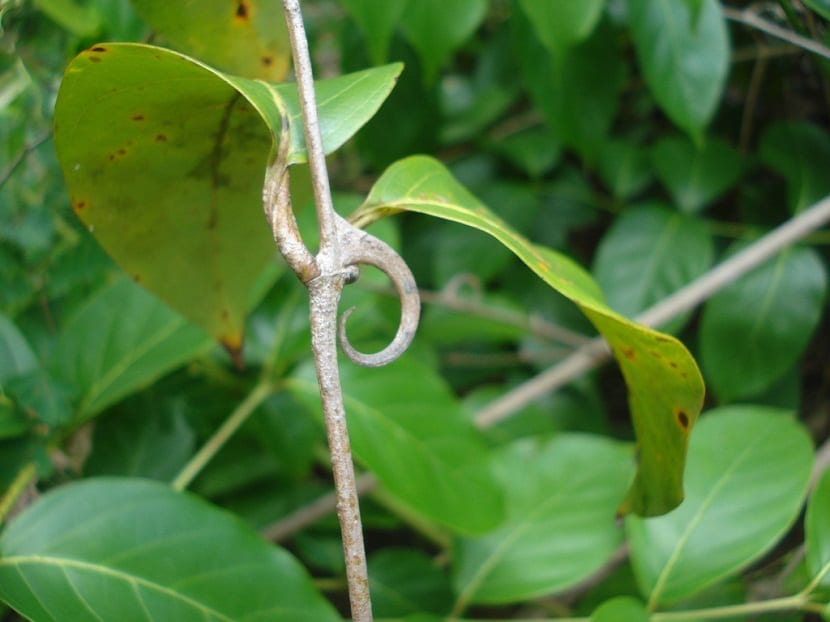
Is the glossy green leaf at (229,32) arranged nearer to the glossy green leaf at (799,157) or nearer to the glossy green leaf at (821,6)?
the glossy green leaf at (821,6)

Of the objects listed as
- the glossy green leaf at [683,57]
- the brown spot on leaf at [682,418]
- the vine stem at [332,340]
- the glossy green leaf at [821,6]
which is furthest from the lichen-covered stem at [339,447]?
the glossy green leaf at [683,57]

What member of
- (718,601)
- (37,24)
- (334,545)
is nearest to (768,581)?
(718,601)

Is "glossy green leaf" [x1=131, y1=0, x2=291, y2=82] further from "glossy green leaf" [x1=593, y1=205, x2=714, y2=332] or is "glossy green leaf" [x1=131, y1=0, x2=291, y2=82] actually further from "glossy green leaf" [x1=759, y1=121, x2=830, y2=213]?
"glossy green leaf" [x1=759, y1=121, x2=830, y2=213]

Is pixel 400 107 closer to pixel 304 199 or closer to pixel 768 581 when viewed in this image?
pixel 304 199

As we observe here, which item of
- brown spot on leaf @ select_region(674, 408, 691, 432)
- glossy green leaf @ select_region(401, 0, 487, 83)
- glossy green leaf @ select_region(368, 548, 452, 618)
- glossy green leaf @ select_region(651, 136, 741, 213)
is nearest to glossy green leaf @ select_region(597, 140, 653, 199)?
glossy green leaf @ select_region(651, 136, 741, 213)

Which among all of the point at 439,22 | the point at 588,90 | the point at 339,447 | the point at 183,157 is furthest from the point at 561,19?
the point at 339,447

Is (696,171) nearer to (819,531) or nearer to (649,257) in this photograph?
(649,257)
